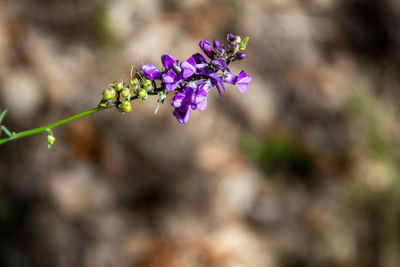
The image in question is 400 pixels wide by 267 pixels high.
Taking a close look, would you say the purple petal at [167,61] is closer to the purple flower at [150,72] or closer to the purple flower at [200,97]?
the purple flower at [150,72]

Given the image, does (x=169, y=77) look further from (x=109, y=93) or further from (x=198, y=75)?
(x=109, y=93)

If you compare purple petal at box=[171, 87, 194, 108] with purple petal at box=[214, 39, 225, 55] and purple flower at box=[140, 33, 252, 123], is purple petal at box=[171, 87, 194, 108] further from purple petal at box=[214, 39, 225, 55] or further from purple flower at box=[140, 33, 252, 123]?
purple petal at box=[214, 39, 225, 55]

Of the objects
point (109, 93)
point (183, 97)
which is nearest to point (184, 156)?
point (183, 97)

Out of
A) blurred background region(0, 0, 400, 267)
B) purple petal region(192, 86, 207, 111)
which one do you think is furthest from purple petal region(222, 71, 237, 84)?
blurred background region(0, 0, 400, 267)

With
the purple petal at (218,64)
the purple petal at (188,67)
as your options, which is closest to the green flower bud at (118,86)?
the purple petal at (188,67)

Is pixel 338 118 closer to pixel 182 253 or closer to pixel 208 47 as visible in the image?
pixel 182 253
